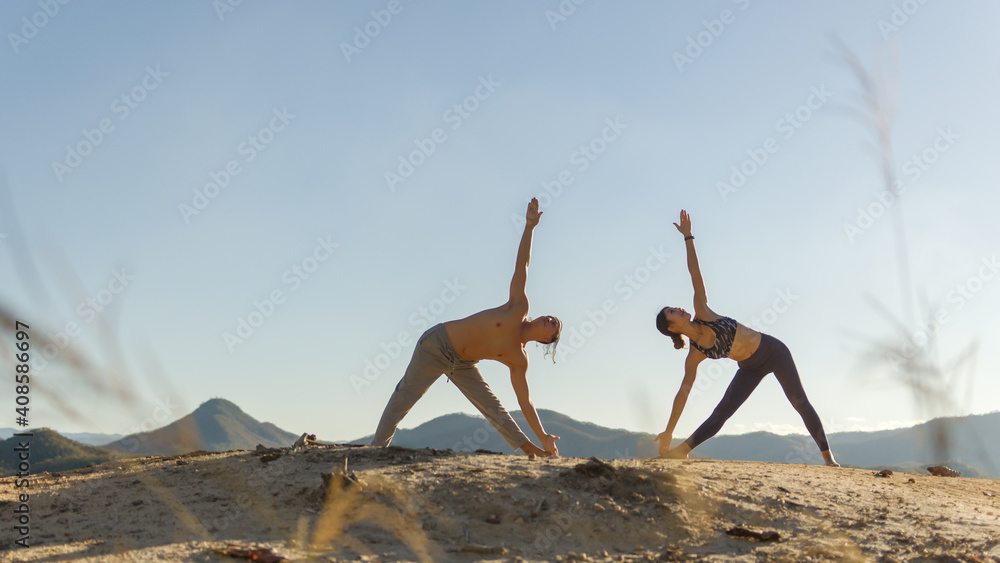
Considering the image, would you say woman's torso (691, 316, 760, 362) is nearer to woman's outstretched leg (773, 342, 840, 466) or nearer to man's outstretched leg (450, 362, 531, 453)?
woman's outstretched leg (773, 342, 840, 466)

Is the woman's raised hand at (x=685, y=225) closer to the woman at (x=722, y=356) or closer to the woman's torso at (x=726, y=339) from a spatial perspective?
the woman at (x=722, y=356)

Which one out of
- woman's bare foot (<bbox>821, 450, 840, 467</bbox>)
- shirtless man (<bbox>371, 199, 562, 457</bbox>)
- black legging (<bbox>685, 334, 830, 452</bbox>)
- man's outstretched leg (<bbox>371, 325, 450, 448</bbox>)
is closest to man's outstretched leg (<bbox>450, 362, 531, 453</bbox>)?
shirtless man (<bbox>371, 199, 562, 457</bbox>)

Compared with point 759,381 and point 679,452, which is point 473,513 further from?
point 759,381

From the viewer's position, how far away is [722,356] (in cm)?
791

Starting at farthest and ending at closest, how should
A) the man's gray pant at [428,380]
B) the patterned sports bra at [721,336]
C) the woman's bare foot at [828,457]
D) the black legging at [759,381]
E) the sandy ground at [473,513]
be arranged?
the woman's bare foot at [828,457] → the black legging at [759,381] → the patterned sports bra at [721,336] → the man's gray pant at [428,380] → the sandy ground at [473,513]

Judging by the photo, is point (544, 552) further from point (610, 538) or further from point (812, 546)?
point (812, 546)

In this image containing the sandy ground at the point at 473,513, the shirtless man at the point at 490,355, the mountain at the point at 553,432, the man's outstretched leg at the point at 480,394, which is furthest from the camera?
the mountain at the point at 553,432

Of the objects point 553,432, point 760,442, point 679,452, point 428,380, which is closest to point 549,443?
point 428,380

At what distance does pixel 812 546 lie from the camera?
4695 millimetres

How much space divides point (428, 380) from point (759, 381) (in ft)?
12.0

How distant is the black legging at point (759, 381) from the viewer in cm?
803

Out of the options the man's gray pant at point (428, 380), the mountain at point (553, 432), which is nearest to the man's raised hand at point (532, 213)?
the man's gray pant at point (428, 380)

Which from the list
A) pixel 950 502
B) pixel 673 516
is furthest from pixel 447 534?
pixel 950 502

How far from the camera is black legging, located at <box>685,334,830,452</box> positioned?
26.3ft
